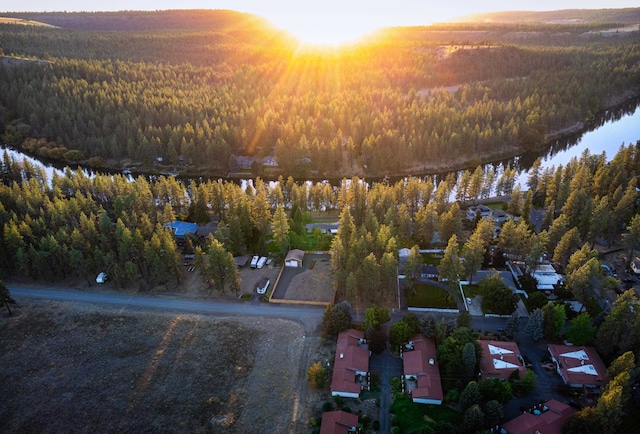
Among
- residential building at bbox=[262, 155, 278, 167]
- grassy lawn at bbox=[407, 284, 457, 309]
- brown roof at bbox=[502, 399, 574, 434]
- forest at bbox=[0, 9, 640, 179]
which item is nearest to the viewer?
brown roof at bbox=[502, 399, 574, 434]

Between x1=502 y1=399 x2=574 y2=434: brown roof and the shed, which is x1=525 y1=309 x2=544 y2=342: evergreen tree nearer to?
x1=502 y1=399 x2=574 y2=434: brown roof

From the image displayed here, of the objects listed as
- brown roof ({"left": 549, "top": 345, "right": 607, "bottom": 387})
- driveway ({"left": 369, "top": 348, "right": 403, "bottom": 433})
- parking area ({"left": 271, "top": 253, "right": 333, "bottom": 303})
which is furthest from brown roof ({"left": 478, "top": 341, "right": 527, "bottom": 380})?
parking area ({"left": 271, "top": 253, "right": 333, "bottom": 303})

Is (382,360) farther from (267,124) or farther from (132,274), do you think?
(267,124)

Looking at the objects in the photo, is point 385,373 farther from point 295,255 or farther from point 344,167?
point 344,167

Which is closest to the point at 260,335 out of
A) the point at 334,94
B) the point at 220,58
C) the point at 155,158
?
the point at 155,158

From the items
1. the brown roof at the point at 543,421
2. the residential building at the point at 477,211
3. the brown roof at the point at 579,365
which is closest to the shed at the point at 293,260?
the residential building at the point at 477,211

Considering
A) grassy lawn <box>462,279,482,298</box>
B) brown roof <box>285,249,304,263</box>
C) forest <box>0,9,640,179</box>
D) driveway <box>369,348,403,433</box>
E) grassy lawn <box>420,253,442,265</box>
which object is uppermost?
forest <box>0,9,640,179</box>
